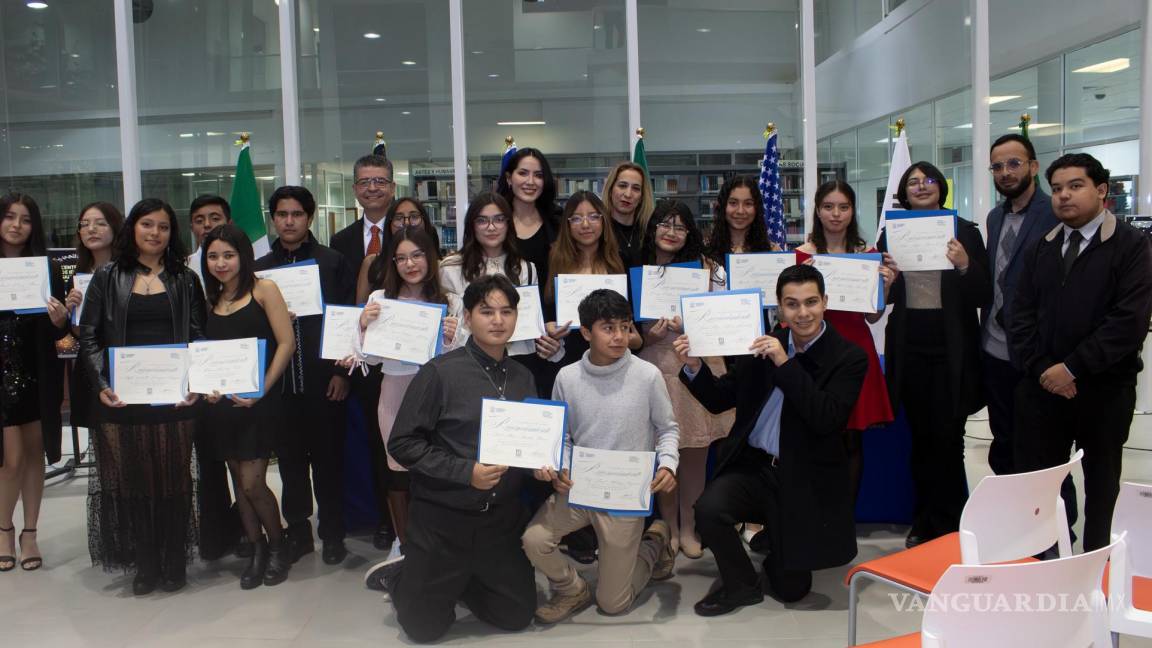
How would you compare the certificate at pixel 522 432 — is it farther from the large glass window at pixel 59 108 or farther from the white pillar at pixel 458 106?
the large glass window at pixel 59 108

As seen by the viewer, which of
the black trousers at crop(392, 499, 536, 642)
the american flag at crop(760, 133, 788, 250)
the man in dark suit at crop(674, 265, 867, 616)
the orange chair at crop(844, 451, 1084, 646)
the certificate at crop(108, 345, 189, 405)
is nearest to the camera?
the orange chair at crop(844, 451, 1084, 646)

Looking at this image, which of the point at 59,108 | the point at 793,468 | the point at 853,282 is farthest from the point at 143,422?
the point at 59,108

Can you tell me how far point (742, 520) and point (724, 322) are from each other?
0.82 metres

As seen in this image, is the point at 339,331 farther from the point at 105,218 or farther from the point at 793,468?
the point at 793,468

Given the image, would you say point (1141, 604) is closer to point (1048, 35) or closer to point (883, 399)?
point (883, 399)

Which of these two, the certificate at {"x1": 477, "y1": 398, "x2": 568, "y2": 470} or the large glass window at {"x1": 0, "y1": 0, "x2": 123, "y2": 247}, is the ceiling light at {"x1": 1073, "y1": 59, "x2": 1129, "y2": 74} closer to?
the certificate at {"x1": 477, "y1": 398, "x2": 568, "y2": 470}

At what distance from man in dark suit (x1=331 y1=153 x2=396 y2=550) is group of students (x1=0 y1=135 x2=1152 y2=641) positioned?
0.06 feet

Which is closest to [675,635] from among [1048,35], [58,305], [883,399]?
[883,399]

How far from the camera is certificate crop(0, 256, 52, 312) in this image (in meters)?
3.92

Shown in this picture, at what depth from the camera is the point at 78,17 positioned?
7.25 meters

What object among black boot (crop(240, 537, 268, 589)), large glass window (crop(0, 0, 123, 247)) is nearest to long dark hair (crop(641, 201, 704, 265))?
black boot (crop(240, 537, 268, 589))

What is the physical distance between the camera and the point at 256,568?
3.85 meters

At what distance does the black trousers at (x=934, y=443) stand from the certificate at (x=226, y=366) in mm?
2995

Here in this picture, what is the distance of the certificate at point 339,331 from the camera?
150 inches
